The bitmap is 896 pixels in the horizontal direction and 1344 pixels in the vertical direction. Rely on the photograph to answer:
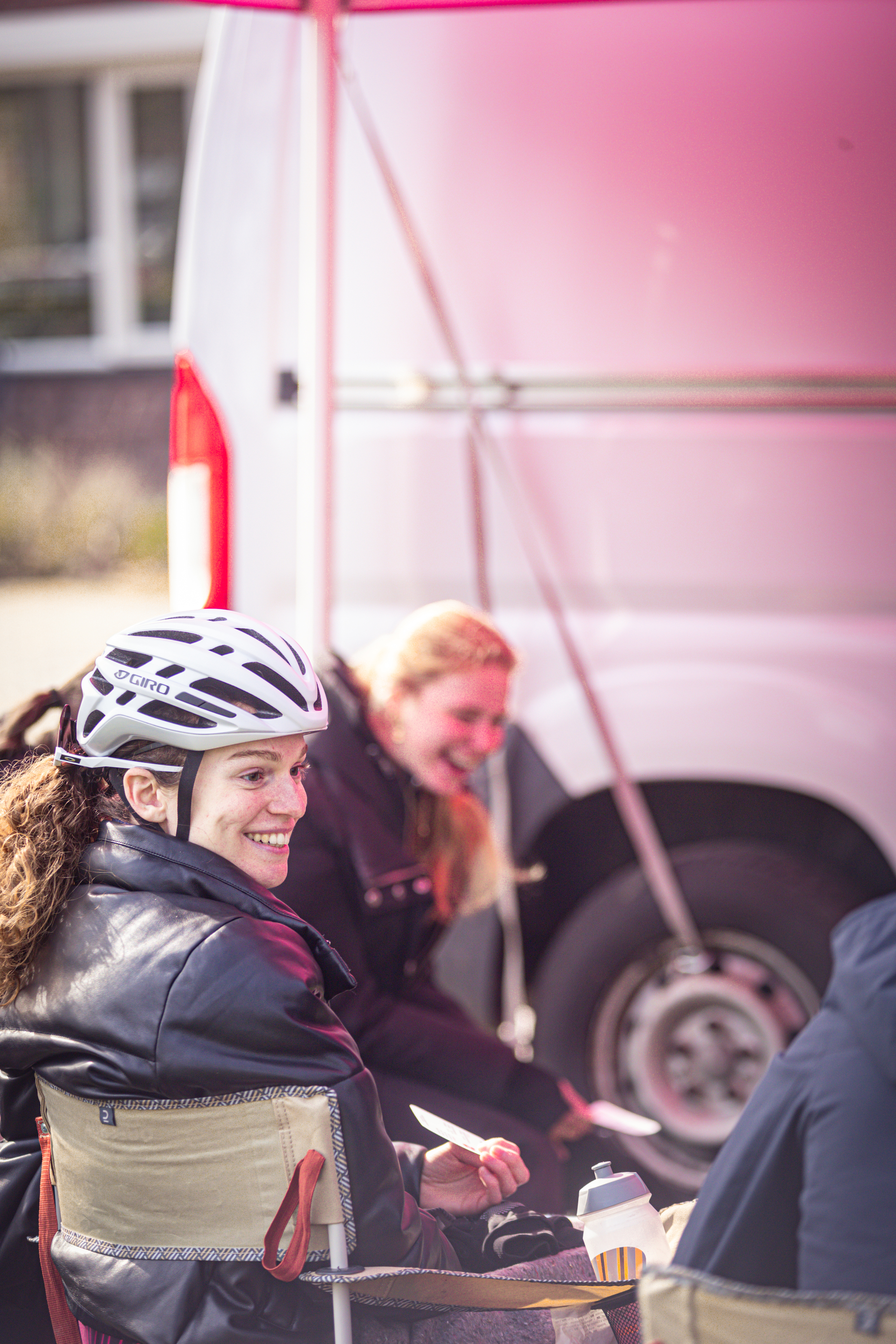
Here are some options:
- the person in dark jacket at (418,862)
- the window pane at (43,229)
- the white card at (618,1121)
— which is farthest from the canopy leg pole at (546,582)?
the window pane at (43,229)

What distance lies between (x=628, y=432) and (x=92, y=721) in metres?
1.50

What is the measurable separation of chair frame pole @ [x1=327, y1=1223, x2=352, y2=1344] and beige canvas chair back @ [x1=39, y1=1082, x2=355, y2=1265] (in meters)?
0.01

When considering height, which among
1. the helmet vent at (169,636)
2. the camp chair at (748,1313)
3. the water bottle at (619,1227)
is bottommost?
the water bottle at (619,1227)

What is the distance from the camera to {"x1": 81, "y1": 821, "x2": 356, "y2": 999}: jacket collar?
5.22 ft

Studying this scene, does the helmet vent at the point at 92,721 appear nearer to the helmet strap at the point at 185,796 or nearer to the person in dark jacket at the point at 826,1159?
the helmet strap at the point at 185,796

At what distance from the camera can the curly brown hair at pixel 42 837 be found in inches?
63.2

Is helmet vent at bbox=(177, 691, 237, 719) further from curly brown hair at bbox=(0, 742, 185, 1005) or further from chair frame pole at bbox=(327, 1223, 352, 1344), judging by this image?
chair frame pole at bbox=(327, 1223, 352, 1344)

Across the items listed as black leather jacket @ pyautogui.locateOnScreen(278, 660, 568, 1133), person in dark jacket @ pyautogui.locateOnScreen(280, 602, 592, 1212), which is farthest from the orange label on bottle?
black leather jacket @ pyautogui.locateOnScreen(278, 660, 568, 1133)

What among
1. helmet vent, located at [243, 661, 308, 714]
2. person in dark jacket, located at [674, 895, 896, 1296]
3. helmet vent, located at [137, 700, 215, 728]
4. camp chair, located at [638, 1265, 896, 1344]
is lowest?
camp chair, located at [638, 1265, 896, 1344]

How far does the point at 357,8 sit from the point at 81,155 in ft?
34.4

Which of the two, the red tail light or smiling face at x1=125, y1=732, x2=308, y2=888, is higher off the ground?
the red tail light

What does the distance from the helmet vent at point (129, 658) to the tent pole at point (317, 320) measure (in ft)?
3.09

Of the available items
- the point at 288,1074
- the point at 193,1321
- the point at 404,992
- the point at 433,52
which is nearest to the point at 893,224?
the point at 433,52

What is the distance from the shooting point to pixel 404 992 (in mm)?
2543
